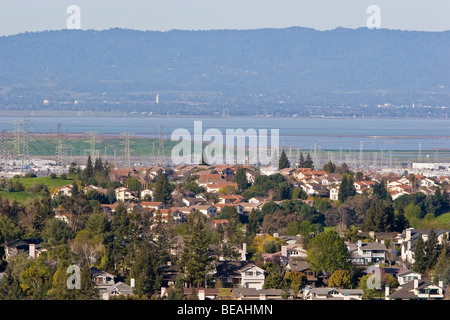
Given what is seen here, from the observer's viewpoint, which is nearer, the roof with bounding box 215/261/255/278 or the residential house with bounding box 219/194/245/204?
the roof with bounding box 215/261/255/278

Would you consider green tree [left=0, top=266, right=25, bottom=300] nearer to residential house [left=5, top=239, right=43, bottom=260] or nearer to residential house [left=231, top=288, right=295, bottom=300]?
residential house [left=231, top=288, right=295, bottom=300]

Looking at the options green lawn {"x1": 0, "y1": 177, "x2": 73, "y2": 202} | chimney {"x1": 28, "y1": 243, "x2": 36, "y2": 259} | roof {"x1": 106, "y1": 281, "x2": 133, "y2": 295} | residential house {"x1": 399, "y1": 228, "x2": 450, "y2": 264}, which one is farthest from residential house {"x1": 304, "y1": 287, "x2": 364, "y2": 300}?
green lawn {"x1": 0, "y1": 177, "x2": 73, "y2": 202}

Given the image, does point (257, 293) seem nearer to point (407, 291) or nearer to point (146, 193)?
point (407, 291)

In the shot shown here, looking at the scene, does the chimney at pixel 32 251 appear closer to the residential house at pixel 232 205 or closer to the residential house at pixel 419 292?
the residential house at pixel 419 292

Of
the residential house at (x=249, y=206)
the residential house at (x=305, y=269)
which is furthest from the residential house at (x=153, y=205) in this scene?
the residential house at (x=305, y=269)

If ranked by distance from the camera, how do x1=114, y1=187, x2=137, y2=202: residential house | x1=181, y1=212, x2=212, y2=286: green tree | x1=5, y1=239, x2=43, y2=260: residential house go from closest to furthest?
x1=181, y1=212, x2=212, y2=286: green tree
x1=5, y1=239, x2=43, y2=260: residential house
x1=114, y1=187, x2=137, y2=202: residential house
